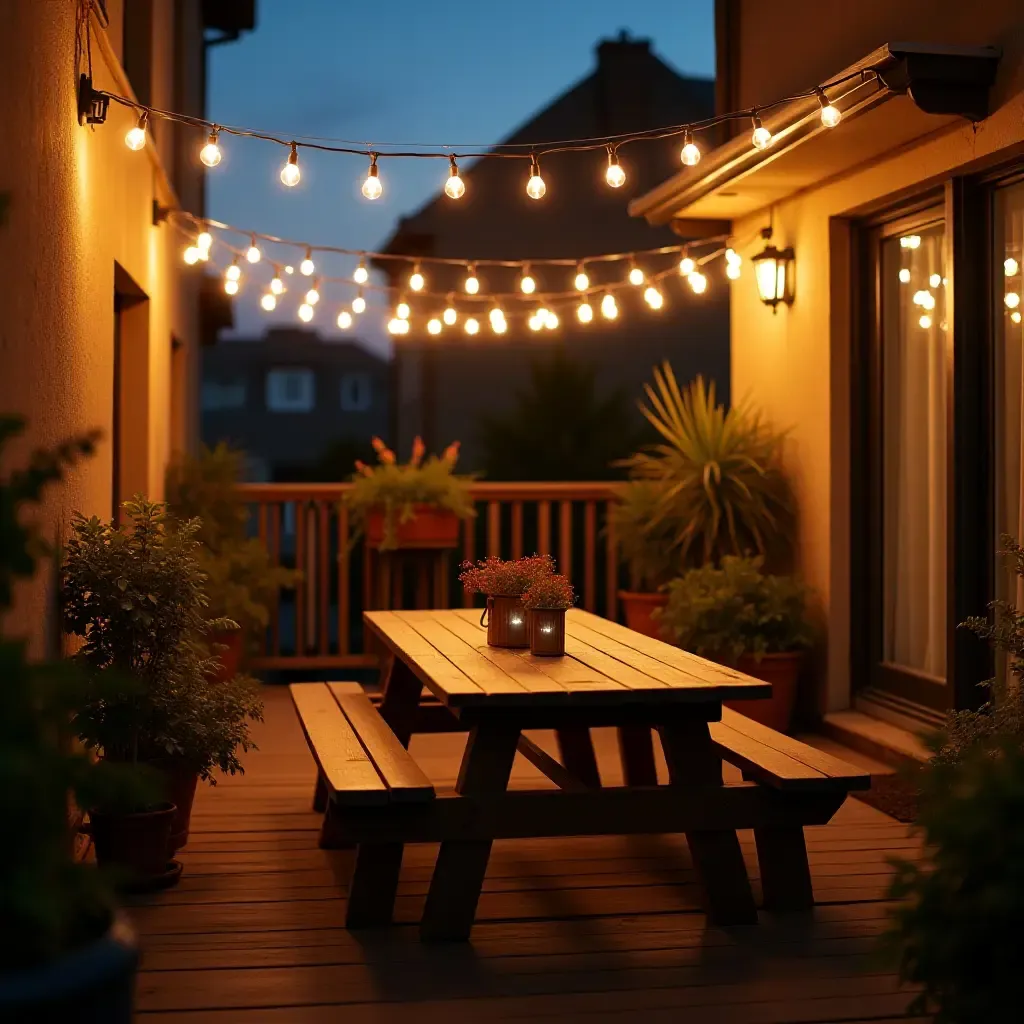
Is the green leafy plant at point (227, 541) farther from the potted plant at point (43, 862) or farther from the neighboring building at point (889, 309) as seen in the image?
the potted plant at point (43, 862)

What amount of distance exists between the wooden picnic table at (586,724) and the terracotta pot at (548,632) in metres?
0.03

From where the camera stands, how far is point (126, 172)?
5355 mm

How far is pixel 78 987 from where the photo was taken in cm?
171

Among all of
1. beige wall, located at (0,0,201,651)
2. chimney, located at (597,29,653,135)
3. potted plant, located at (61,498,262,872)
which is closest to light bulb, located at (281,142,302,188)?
beige wall, located at (0,0,201,651)

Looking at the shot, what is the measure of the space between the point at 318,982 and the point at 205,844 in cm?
130

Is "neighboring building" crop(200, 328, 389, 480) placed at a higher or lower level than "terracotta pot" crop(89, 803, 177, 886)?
higher

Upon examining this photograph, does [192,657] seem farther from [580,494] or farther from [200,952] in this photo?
[580,494]

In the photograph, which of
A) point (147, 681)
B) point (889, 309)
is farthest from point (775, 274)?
point (147, 681)

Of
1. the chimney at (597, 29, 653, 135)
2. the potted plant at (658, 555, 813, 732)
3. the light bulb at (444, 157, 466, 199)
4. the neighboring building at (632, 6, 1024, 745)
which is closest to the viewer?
the light bulb at (444, 157, 466, 199)

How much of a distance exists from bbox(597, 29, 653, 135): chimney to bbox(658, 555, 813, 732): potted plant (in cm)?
1086

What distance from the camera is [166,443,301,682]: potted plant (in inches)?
260

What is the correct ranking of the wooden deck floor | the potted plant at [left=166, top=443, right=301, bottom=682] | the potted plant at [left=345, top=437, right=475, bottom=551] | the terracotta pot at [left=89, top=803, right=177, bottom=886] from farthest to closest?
1. the potted plant at [left=345, top=437, right=475, bottom=551]
2. the potted plant at [left=166, top=443, right=301, bottom=682]
3. the terracotta pot at [left=89, top=803, right=177, bottom=886]
4. the wooden deck floor

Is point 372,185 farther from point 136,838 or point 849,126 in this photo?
point 136,838

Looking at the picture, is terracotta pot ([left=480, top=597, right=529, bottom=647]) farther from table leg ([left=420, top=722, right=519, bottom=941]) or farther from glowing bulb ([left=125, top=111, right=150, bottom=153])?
glowing bulb ([left=125, top=111, right=150, bottom=153])
